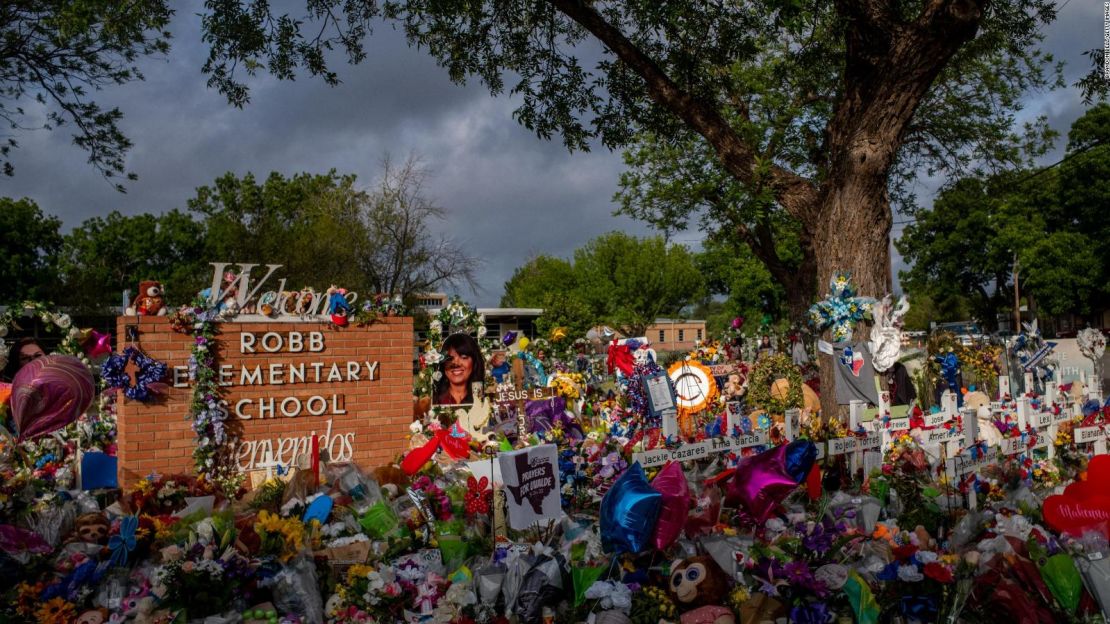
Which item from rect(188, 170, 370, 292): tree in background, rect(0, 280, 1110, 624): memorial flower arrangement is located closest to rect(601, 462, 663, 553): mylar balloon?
rect(0, 280, 1110, 624): memorial flower arrangement

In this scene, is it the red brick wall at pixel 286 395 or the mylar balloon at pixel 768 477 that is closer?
the mylar balloon at pixel 768 477

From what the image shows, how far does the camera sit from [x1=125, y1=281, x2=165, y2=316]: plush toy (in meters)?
7.59

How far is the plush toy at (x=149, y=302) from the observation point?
7.59 metres

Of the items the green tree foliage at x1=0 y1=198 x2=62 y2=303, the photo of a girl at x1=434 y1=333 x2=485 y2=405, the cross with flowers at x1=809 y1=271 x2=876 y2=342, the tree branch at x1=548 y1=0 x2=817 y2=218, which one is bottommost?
the photo of a girl at x1=434 y1=333 x2=485 y2=405

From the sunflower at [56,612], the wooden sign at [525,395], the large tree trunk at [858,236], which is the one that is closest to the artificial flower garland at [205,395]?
the wooden sign at [525,395]

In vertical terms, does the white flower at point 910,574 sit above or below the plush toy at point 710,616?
above

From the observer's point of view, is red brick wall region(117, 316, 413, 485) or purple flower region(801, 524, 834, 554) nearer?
purple flower region(801, 524, 834, 554)

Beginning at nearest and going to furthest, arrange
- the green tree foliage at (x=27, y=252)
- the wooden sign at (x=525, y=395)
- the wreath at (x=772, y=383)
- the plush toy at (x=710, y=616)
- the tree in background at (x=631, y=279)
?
the plush toy at (x=710, y=616), the wooden sign at (x=525, y=395), the wreath at (x=772, y=383), the green tree foliage at (x=27, y=252), the tree in background at (x=631, y=279)

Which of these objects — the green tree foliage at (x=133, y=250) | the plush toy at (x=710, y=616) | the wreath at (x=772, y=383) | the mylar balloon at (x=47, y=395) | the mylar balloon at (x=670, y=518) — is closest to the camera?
the plush toy at (x=710, y=616)

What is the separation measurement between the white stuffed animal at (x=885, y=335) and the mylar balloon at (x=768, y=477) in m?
4.83

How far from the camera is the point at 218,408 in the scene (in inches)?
306

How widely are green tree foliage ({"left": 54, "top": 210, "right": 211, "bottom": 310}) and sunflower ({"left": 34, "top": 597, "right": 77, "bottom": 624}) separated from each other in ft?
114

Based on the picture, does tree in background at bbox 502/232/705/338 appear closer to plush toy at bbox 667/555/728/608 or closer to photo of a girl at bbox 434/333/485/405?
photo of a girl at bbox 434/333/485/405

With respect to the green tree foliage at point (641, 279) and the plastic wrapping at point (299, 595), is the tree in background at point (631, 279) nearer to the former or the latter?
the green tree foliage at point (641, 279)
